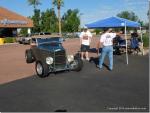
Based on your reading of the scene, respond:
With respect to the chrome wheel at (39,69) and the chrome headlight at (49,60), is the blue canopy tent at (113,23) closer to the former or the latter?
the chrome headlight at (49,60)

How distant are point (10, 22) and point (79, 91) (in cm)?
4202

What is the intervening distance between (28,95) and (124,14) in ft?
347

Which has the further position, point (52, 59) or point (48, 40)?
point (48, 40)

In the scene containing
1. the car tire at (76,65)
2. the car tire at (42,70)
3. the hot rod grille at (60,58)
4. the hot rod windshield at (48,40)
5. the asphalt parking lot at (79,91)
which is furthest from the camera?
the hot rod windshield at (48,40)

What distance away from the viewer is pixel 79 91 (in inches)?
334

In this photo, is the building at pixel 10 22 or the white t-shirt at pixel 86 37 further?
the building at pixel 10 22

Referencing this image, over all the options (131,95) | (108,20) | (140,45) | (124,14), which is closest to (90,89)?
(131,95)

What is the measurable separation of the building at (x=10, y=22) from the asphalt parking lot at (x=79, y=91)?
36.9 metres

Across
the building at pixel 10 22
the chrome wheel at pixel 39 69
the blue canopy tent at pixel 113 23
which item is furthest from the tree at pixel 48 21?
the chrome wheel at pixel 39 69

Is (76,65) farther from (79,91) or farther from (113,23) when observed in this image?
(113,23)

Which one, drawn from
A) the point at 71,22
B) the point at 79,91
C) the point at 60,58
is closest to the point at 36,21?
the point at 71,22

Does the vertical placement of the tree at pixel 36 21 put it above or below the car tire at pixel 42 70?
above

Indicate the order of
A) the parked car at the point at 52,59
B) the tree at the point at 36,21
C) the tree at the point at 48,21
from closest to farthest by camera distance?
the parked car at the point at 52,59, the tree at the point at 36,21, the tree at the point at 48,21

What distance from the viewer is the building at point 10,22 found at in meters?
47.7
